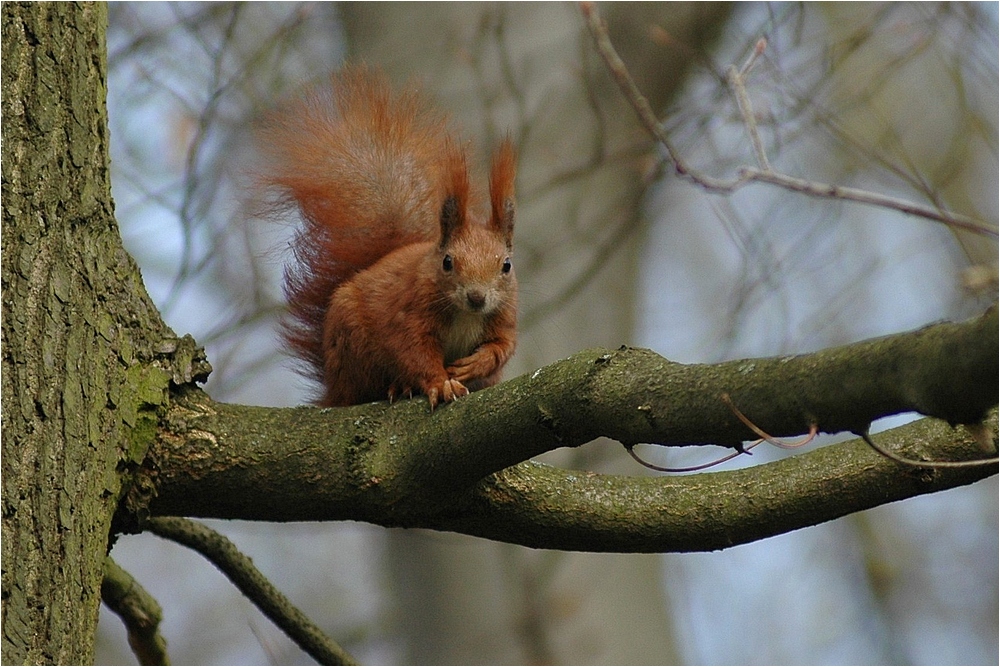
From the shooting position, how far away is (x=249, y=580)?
1.98 meters

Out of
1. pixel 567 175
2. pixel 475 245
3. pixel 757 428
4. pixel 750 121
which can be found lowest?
pixel 757 428

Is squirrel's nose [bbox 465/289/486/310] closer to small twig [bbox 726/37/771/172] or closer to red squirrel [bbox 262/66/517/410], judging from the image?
red squirrel [bbox 262/66/517/410]

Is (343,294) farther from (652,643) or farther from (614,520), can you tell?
(652,643)

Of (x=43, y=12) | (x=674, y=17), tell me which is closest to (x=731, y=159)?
(x=674, y=17)

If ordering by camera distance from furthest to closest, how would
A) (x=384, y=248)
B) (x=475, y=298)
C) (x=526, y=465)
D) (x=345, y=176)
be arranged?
(x=384, y=248) < (x=345, y=176) < (x=475, y=298) < (x=526, y=465)

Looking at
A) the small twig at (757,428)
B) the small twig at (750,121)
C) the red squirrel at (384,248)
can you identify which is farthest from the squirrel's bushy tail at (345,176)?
the small twig at (757,428)

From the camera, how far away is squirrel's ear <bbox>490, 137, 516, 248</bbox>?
92.0 inches

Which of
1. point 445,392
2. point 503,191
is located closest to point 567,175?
point 503,191

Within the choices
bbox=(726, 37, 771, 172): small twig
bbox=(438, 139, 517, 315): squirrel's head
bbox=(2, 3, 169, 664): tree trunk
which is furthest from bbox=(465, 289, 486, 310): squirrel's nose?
bbox=(726, 37, 771, 172): small twig

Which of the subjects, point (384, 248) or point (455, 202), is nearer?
point (455, 202)

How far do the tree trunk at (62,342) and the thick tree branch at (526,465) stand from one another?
0.41ft

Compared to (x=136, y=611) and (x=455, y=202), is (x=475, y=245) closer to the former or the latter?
(x=455, y=202)

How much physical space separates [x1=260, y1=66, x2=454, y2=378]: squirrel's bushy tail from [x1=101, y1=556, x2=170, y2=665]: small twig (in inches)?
28.0

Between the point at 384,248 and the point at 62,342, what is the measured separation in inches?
40.5
